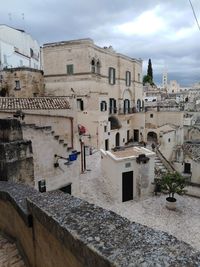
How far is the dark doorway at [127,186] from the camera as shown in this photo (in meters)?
15.5

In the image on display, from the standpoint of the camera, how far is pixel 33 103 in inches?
639

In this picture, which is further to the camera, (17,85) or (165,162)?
(17,85)

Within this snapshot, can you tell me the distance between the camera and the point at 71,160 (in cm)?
1231

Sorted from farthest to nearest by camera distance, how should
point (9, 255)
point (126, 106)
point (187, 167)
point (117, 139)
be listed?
point (126, 106) → point (117, 139) → point (187, 167) → point (9, 255)

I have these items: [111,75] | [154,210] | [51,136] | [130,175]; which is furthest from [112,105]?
[51,136]

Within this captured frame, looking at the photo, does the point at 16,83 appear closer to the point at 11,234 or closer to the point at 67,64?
the point at 67,64

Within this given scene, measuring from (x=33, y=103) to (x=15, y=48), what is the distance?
787 inches

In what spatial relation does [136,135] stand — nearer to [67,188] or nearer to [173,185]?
[173,185]

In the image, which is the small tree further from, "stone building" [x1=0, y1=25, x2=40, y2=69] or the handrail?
"stone building" [x1=0, y1=25, x2=40, y2=69]

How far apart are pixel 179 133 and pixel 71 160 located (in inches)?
714

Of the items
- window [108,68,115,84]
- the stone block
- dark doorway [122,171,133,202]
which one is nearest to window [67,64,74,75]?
window [108,68,115,84]

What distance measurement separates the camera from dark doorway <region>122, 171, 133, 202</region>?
50.9ft

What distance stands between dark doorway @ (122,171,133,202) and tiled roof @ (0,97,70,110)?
6.17 metres

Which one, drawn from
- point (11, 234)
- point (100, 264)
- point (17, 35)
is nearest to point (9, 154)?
point (11, 234)
